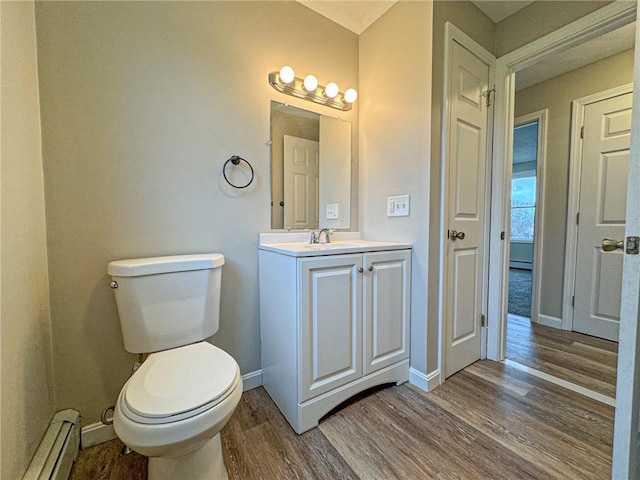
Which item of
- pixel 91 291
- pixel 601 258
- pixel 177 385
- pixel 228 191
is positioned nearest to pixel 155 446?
pixel 177 385

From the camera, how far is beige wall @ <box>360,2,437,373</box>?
1.52m

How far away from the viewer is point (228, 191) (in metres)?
1.49

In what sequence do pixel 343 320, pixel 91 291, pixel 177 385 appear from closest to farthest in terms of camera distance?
pixel 177 385
pixel 91 291
pixel 343 320

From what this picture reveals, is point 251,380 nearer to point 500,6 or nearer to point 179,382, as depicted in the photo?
point 179,382

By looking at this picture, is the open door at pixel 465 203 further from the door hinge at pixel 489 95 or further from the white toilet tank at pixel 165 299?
the white toilet tank at pixel 165 299

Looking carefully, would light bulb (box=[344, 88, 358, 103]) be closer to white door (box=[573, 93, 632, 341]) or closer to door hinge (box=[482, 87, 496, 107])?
door hinge (box=[482, 87, 496, 107])

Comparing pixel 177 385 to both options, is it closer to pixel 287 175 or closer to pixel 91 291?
pixel 91 291

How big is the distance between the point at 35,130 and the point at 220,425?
128cm

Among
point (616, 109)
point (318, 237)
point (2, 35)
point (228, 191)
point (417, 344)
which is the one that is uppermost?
point (616, 109)

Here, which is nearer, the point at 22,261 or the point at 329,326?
the point at 22,261

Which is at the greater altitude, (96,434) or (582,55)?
(582,55)

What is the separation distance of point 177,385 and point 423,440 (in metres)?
1.07

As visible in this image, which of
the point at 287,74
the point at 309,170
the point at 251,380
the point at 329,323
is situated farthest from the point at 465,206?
the point at 251,380

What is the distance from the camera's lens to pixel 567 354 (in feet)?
6.53
